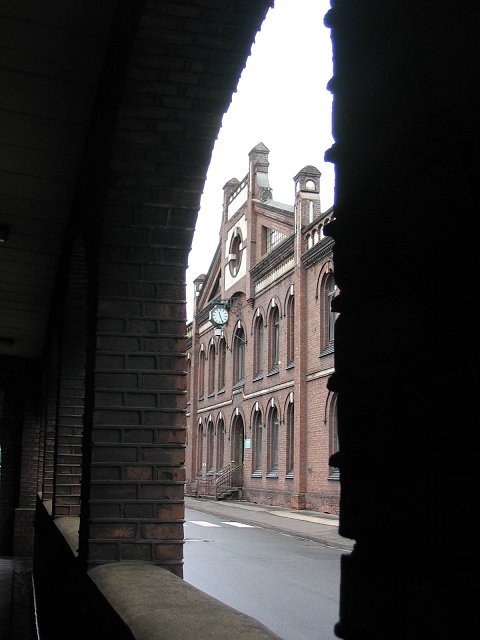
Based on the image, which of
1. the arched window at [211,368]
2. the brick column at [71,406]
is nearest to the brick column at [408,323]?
the brick column at [71,406]

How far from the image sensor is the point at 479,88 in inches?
27.7

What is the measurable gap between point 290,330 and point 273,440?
13.7 ft

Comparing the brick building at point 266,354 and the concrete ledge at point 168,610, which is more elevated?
the brick building at point 266,354

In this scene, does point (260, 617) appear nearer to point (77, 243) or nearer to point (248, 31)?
point (77, 243)

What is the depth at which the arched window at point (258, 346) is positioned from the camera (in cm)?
2986

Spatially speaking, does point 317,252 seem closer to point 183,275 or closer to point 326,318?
point 326,318

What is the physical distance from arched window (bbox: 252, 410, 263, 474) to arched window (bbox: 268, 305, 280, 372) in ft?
7.23

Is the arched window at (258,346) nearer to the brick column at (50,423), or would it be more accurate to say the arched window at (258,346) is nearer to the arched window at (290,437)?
the arched window at (290,437)

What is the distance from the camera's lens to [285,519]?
21875 mm

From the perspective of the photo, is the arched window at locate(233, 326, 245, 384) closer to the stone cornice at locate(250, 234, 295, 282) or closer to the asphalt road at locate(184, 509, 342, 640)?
the stone cornice at locate(250, 234, 295, 282)

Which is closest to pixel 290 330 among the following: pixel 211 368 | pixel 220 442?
pixel 220 442

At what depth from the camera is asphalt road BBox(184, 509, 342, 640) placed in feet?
27.3

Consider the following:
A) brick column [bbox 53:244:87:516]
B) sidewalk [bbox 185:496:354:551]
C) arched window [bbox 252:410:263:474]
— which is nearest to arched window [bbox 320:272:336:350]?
sidewalk [bbox 185:496:354:551]

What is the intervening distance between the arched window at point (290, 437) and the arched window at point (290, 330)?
1.56 metres
